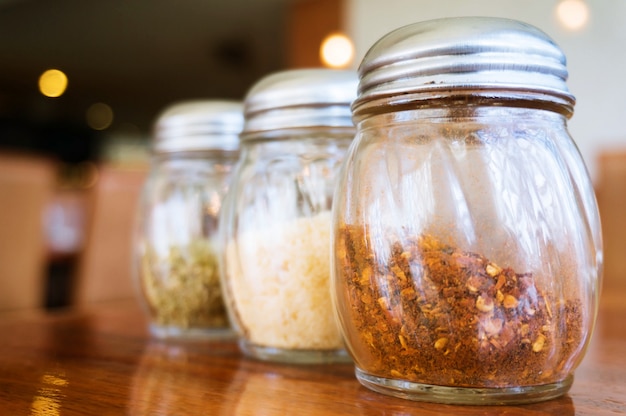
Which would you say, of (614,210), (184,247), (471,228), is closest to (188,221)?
(184,247)

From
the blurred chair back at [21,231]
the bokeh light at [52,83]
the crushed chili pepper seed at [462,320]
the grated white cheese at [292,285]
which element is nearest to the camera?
the crushed chili pepper seed at [462,320]

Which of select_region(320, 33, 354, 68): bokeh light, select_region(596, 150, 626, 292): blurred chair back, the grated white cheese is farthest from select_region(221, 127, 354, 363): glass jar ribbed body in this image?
select_region(320, 33, 354, 68): bokeh light

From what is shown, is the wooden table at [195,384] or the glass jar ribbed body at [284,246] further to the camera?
the glass jar ribbed body at [284,246]

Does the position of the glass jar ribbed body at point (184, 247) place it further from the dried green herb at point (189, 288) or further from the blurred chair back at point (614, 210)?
the blurred chair back at point (614, 210)

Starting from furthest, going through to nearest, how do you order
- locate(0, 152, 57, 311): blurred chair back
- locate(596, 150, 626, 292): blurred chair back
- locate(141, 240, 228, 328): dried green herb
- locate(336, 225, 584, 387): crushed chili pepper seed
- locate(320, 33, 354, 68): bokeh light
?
locate(320, 33, 354, 68): bokeh light < locate(596, 150, 626, 292): blurred chair back < locate(0, 152, 57, 311): blurred chair back < locate(141, 240, 228, 328): dried green herb < locate(336, 225, 584, 387): crushed chili pepper seed

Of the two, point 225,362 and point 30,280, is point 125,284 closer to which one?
point 30,280

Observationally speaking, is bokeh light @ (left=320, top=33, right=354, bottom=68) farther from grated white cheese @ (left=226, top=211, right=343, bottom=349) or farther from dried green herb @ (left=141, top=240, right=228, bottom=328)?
grated white cheese @ (left=226, top=211, right=343, bottom=349)

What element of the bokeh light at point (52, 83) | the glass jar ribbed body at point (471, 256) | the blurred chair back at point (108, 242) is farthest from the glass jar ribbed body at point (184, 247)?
the bokeh light at point (52, 83)
